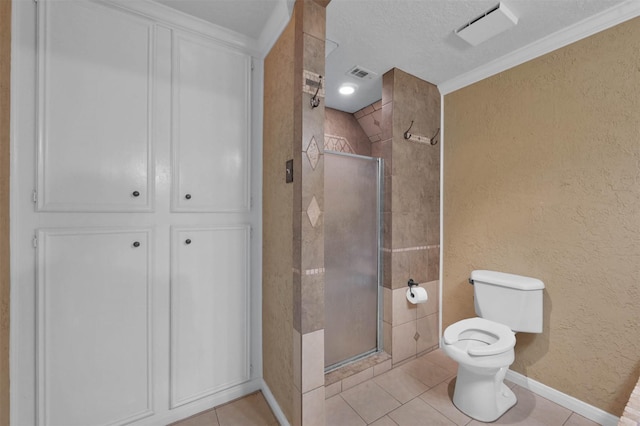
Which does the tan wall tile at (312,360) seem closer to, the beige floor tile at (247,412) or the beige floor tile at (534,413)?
the beige floor tile at (247,412)

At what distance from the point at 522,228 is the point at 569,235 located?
25 centimetres

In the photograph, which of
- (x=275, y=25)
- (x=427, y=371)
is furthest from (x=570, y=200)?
(x=275, y=25)

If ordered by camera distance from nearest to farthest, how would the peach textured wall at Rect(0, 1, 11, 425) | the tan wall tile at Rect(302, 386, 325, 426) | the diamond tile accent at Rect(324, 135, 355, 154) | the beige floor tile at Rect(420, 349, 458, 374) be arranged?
the peach textured wall at Rect(0, 1, 11, 425), the tan wall tile at Rect(302, 386, 325, 426), the beige floor tile at Rect(420, 349, 458, 374), the diamond tile accent at Rect(324, 135, 355, 154)

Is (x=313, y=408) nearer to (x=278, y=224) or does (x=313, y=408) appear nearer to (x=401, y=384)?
(x=401, y=384)

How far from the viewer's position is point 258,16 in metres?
1.54

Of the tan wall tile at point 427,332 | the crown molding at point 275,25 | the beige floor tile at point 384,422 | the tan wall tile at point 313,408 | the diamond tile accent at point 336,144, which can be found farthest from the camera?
the diamond tile accent at point 336,144

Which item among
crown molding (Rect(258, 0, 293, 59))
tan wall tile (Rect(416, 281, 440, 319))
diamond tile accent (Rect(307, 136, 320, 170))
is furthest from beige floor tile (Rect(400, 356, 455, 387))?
crown molding (Rect(258, 0, 293, 59))

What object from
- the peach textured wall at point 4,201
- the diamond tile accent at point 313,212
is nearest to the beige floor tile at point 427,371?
the diamond tile accent at point 313,212

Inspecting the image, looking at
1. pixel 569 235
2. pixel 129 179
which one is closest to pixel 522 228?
pixel 569 235

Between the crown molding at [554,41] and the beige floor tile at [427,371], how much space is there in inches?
90.4

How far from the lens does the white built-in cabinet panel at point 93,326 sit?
4.05 feet

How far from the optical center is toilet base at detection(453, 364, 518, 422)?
60.7 inches

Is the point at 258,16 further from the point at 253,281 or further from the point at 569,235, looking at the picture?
the point at 569,235

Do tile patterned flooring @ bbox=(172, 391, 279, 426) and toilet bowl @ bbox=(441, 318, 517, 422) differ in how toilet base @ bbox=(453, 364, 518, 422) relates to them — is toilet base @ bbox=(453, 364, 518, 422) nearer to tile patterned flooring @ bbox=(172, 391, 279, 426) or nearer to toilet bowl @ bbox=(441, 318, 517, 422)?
toilet bowl @ bbox=(441, 318, 517, 422)
